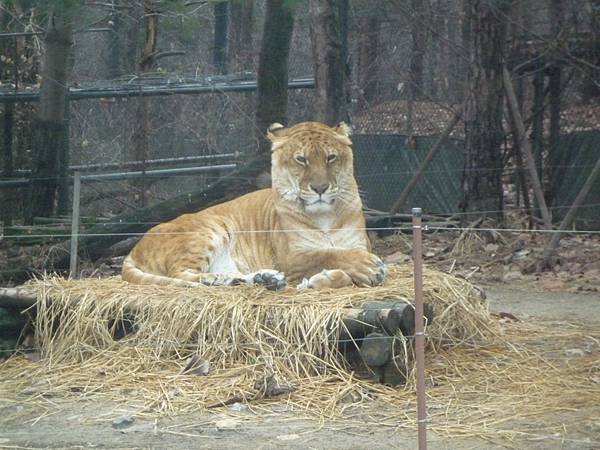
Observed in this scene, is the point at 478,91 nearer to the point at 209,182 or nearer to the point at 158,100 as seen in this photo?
the point at 209,182

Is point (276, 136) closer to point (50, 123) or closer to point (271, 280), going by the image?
point (271, 280)

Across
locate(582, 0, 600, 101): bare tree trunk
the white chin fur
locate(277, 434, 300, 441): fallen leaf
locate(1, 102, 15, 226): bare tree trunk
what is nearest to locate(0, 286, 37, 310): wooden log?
the white chin fur

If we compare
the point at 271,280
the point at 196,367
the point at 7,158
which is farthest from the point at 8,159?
the point at 196,367

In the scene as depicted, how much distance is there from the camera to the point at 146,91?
13.2 metres

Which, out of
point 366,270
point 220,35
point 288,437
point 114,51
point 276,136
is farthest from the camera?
point 114,51

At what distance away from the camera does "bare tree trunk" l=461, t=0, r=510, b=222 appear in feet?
38.1

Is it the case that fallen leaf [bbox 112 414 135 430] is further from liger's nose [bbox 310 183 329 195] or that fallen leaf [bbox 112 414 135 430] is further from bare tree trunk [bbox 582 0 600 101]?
bare tree trunk [bbox 582 0 600 101]

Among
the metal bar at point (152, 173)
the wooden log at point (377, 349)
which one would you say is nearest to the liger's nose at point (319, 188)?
the wooden log at point (377, 349)

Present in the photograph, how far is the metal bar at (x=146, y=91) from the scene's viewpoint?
1283 cm

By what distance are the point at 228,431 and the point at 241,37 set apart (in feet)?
48.8

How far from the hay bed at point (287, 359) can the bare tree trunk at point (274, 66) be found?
4569 millimetres

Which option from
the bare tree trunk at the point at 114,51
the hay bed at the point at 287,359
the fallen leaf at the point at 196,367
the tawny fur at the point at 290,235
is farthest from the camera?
the bare tree trunk at the point at 114,51

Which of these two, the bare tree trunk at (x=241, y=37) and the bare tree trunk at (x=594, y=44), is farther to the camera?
the bare tree trunk at (x=241, y=37)

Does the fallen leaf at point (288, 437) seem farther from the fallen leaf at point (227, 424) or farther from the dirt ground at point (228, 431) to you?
the fallen leaf at point (227, 424)
